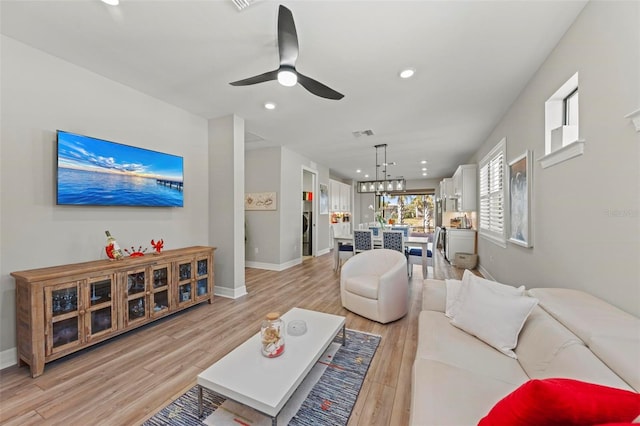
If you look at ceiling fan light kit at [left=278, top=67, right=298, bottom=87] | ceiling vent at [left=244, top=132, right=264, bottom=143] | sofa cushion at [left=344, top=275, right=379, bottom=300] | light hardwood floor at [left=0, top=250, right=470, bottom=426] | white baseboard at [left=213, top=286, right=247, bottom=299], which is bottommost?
light hardwood floor at [left=0, top=250, right=470, bottom=426]

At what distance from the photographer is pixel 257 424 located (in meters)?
1.47

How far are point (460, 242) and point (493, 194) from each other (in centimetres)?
194

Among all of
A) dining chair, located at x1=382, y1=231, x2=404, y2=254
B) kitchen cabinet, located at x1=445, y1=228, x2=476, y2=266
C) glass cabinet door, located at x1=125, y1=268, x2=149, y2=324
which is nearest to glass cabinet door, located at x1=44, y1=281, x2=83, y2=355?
glass cabinet door, located at x1=125, y1=268, x2=149, y2=324

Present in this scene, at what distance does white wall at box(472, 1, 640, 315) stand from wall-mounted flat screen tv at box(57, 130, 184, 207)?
414cm

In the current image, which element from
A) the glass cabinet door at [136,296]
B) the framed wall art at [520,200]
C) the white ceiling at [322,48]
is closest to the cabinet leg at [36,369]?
the glass cabinet door at [136,296]

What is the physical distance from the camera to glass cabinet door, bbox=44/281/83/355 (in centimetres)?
198

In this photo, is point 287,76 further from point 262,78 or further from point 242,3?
point 242,3

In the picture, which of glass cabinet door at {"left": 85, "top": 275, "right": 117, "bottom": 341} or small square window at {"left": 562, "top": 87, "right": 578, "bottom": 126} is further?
glass cabinet door at {"left": 85, "top": 275, "right": 117, "bottom": 341}

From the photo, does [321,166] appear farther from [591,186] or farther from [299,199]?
[591,186]

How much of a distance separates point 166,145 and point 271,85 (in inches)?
66.1

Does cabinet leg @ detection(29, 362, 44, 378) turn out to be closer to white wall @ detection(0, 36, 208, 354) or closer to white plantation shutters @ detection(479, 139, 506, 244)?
white wall @ detection(0, 36, 208, 354)

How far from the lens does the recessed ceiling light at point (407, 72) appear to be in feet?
8.23

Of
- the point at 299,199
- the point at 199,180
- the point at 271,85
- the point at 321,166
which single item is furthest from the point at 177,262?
the point at 321,166

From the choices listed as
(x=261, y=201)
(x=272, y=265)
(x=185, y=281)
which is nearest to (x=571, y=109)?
(x=185, y=281)
